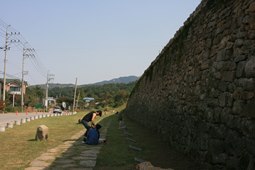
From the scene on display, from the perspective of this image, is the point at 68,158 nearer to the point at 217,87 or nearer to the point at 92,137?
the point at 92,137

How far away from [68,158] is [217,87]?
3874mm

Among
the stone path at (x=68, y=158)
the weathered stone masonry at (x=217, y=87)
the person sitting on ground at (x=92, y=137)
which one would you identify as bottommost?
the stone path at (x=68, y=158)

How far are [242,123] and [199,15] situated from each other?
14.0 ft

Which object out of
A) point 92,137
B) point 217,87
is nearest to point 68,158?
point 92,137

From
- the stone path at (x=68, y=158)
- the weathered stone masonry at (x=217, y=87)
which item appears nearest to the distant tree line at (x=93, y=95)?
the stone path at (x=68, y=158)

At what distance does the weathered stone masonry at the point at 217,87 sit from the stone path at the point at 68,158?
216 cm

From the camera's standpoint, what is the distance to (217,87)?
24.3 ft

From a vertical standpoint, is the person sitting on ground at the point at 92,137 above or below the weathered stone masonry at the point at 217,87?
below

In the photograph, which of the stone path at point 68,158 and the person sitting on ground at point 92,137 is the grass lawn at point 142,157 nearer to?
the stone path at point 68,158

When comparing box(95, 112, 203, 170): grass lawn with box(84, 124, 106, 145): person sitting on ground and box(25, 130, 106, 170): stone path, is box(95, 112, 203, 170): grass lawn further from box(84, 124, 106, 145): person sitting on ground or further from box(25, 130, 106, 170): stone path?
box(84, 124, 106, 145): person sitting on ground

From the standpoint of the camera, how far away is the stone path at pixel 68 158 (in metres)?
8.20

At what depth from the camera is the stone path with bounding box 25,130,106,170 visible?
26.9ft

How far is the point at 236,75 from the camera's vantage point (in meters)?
6.45

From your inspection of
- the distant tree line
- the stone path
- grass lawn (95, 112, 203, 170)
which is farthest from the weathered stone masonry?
the distant tree line
